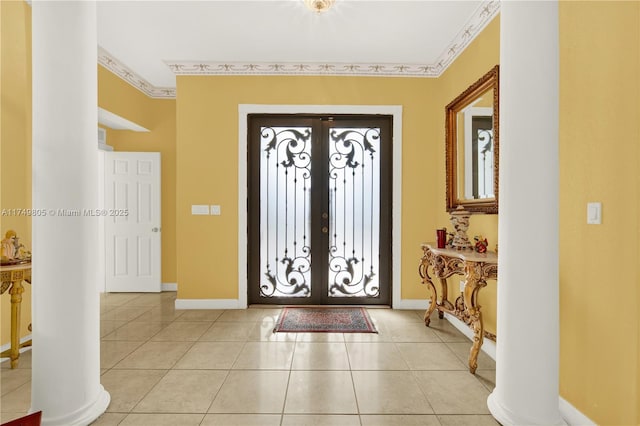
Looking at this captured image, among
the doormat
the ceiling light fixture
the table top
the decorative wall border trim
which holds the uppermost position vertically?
the decorative wall border trim

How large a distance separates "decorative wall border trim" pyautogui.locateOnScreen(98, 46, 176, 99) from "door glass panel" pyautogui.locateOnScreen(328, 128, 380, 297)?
279 centimetres

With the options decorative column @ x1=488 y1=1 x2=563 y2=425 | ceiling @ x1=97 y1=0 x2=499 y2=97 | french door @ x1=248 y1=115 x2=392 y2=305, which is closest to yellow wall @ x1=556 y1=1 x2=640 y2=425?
decorative column @ x1=488 y1=1 x2=563 y2=425

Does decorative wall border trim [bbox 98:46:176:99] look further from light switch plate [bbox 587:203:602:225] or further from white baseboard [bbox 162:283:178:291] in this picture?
light switch plate [bbox 587:203:602:225]

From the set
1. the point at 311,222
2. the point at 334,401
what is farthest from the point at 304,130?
the point at 334,401

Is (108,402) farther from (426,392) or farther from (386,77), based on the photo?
(386,77)

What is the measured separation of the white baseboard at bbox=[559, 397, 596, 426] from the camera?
185 centimetres

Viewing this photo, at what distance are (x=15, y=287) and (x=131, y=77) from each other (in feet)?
10.4

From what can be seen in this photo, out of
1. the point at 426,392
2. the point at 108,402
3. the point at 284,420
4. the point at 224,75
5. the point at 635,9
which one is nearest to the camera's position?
the point at 635,9

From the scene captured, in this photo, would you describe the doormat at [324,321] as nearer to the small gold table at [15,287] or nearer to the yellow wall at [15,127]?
the small gold table at [15,287]

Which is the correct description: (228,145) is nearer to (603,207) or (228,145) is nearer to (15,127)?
(15,127)

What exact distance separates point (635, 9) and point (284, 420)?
2869 mm

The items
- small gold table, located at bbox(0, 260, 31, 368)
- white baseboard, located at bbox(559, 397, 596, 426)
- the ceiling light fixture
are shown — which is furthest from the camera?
the ceiling light fixture

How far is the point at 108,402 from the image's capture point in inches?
82.9

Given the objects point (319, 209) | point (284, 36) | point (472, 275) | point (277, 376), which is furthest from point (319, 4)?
point (277, 376)
